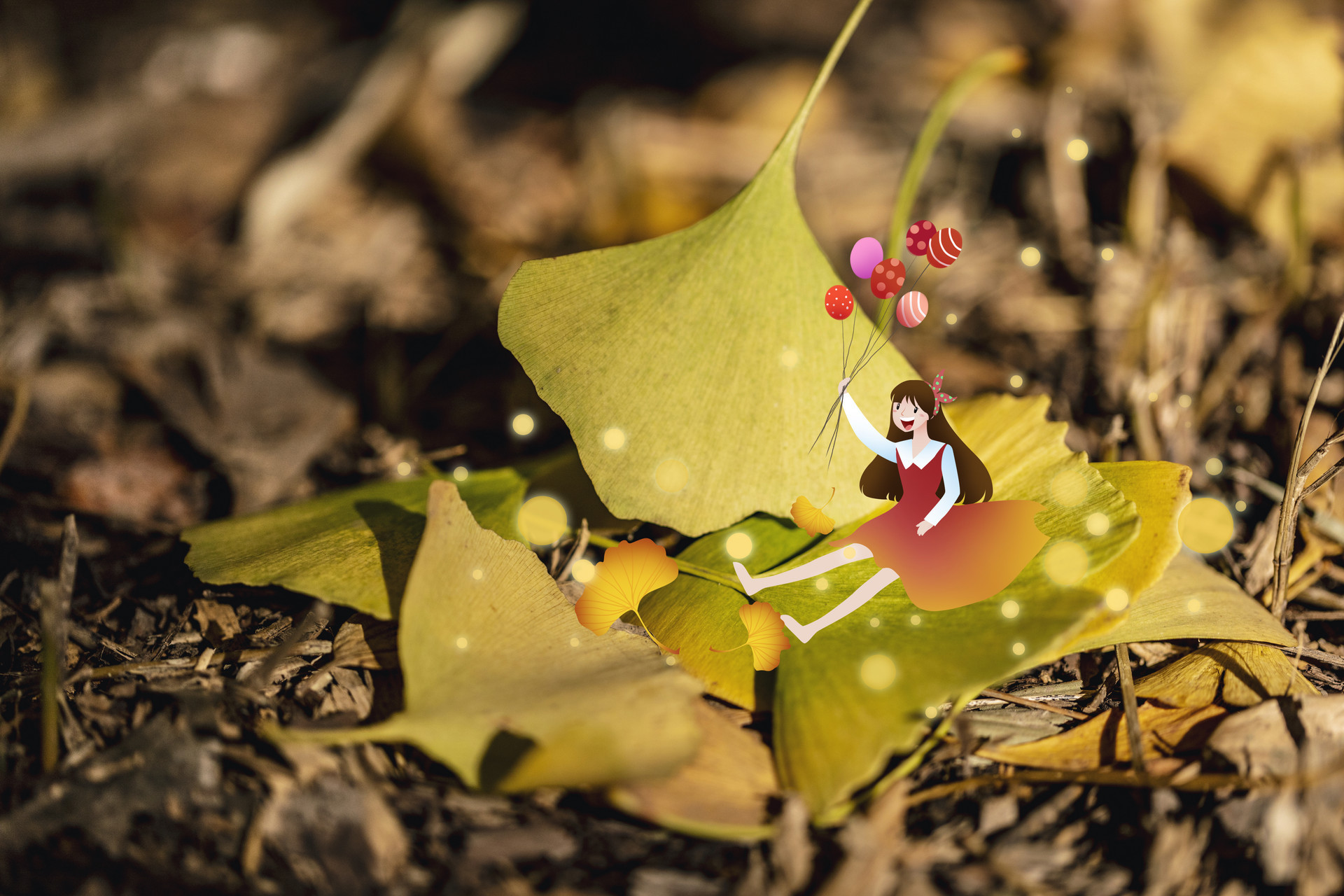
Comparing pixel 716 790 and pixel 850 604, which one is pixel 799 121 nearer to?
pixel 850 604

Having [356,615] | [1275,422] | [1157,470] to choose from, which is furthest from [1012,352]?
[356,615]

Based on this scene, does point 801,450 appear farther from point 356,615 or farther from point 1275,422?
point 1275,422

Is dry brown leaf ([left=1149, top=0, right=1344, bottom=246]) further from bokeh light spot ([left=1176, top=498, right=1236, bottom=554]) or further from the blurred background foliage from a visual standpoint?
bokeh light spot ([left=1176, top=498, right=1236, bottom=554])

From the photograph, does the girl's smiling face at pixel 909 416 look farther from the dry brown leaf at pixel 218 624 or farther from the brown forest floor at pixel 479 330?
the dry brown leaf at pixel 218 624

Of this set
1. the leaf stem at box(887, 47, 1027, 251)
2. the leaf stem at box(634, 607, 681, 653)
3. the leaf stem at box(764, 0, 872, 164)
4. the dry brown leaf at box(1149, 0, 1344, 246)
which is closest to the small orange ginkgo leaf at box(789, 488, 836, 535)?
the leaf stem at box(634, 607, 681, 653)

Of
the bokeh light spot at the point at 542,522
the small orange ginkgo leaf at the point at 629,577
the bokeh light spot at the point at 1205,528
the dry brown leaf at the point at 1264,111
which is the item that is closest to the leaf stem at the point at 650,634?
the small orange ginkgo leaf at the point at 629,577

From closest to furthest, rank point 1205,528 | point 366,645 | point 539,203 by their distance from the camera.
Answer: point 366,645 → point 1205,528 → point 539,203

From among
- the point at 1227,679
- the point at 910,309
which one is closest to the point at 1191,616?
the point at 1227,679
